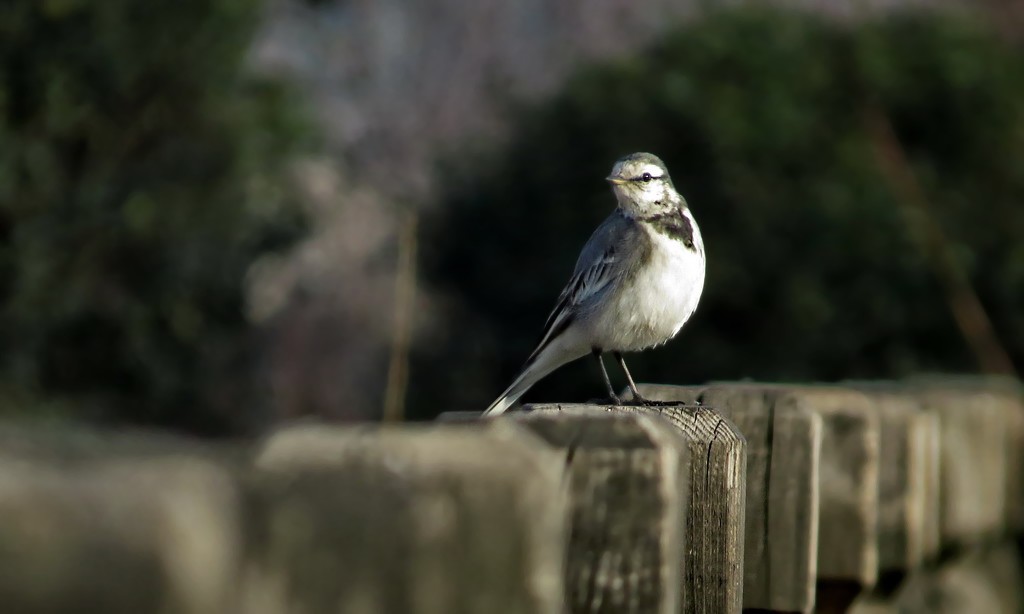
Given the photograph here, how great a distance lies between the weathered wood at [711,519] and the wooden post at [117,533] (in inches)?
50.7

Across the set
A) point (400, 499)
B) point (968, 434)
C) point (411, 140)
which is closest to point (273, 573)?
point (400, 499)

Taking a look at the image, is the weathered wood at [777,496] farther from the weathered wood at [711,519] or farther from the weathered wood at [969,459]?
the weathered wood at [969,459]

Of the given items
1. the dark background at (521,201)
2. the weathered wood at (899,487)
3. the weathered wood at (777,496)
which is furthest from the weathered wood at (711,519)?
the dark background at (521,201)

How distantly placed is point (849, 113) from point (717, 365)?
8.11ft

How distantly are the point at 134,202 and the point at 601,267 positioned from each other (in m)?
7.97

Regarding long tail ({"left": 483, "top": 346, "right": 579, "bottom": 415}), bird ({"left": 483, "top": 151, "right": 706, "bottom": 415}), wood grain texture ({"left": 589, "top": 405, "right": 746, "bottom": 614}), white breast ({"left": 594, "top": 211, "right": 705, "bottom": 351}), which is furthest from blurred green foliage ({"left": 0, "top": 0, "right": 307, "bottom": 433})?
wood grain texture ({"left": 589, "top": 405, "right": 746, "bottom": 614})

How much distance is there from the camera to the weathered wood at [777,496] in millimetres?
2963

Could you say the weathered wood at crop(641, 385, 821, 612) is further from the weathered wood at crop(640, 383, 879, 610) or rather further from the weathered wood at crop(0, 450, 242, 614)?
the weathered wood at crop(0, 450, 242, 614)

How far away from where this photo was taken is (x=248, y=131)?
45.9ft

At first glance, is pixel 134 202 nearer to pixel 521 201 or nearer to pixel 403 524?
pixel 521 201

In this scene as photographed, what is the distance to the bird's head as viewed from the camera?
19.3 ft

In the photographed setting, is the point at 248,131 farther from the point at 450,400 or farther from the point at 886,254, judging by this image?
the point at 886,254

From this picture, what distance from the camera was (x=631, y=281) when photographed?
564cm

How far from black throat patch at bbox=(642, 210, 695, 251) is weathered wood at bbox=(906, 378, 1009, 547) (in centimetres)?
108
